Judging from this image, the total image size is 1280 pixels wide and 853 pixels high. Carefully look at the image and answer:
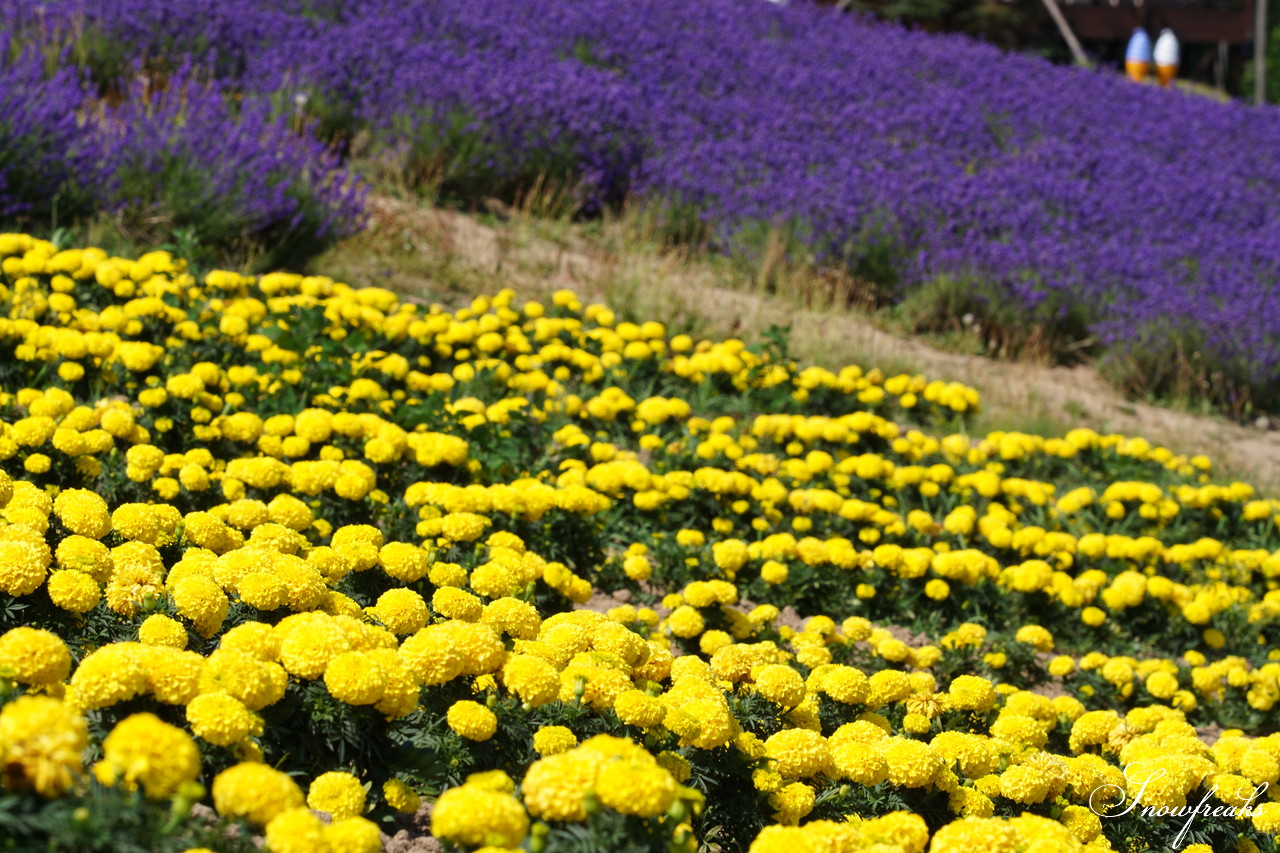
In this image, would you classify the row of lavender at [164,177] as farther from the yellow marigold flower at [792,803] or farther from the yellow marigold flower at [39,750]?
the yellow marigold flower at [39,750]

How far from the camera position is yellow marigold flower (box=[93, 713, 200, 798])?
1376 millimetres

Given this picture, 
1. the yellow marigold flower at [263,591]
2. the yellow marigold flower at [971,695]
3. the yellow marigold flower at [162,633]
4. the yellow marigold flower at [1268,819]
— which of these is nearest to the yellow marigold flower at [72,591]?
the yellow marigold flower at [162,633]

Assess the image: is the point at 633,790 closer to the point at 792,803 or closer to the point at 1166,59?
the point at 792,803

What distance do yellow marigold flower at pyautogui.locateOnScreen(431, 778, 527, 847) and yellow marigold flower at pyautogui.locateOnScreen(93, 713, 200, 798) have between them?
0.31m

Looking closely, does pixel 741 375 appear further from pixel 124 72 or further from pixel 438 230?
pixel 124 72

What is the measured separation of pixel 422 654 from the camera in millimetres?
1949

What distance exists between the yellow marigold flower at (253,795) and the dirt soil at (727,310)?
14.5 feet

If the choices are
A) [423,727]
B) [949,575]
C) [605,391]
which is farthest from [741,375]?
[423,727]

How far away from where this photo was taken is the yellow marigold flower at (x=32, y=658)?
1.59 metres

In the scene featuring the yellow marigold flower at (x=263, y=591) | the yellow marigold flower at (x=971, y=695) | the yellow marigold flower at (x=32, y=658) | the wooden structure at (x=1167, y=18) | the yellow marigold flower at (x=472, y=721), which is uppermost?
the wooden structure at (x=1167, y=18)

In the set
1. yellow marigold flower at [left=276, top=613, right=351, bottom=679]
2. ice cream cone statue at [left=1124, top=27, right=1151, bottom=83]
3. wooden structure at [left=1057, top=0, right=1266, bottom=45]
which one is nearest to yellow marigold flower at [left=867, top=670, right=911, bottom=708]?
yellow marigold flower at [left=276, top=613, right=351, bottom=679]

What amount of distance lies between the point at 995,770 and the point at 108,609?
1668 millimetres

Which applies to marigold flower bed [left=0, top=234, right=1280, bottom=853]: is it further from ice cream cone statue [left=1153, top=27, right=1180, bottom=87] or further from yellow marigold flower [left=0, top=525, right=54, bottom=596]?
ice cream cone statue [left=1153, top=27, right=1180, bottom=87]

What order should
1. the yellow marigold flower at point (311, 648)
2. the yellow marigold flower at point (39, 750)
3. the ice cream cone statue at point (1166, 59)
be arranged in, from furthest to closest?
the ice cream cone statue at point (1166, 59), the yellow marigold flower at point (311, 648), the yellow marigold flower at point (39, 750)
